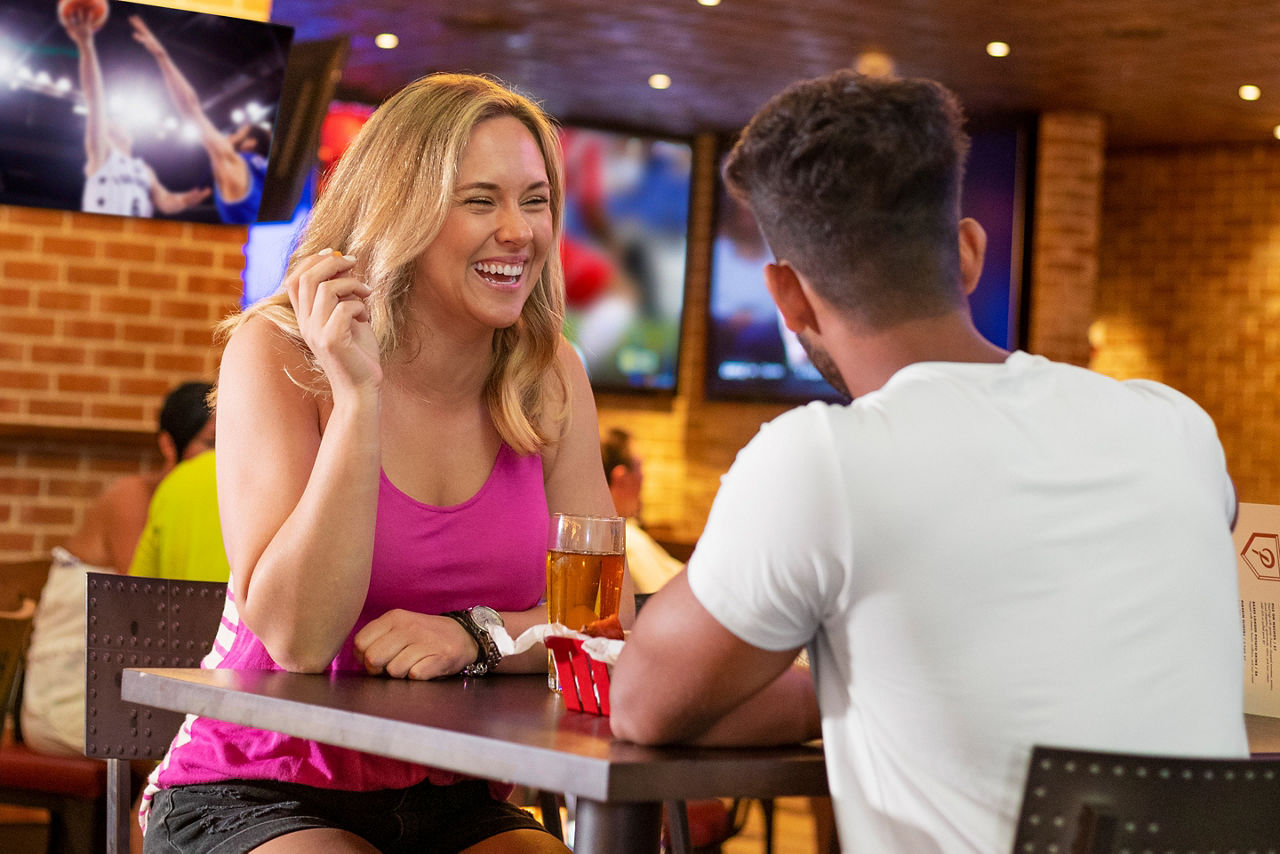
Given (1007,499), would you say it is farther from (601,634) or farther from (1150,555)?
(601,634)

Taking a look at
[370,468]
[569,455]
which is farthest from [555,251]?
[370,468]

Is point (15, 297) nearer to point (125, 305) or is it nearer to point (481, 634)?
point (125, 305)

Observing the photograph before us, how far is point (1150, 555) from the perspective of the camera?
1.15 meters

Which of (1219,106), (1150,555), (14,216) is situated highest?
(1219,106)

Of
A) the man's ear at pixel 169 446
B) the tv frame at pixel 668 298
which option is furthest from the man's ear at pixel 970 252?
the tv frame at pixel 668 298

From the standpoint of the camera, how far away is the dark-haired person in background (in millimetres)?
4324

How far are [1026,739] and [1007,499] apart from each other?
0.62 ft

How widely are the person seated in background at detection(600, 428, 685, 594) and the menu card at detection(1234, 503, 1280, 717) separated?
168cm

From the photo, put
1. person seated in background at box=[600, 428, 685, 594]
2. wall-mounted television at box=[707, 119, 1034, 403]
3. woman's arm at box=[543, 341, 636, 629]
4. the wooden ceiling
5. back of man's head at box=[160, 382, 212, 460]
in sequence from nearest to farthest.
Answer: woman's arm at box=[543, 341, 636, 629] < person seated in background at box=[600, 428, 685, 594] < back of man's head at box=[160, 382, 212, 460] < the wooden ceiling < wall-mounted television at box=[707, 119, 1034, 403]

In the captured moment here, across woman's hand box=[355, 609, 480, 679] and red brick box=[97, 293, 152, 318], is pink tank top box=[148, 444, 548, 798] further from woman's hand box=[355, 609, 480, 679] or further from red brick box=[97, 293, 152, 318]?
red brick box=[97, 293, 152, 318]

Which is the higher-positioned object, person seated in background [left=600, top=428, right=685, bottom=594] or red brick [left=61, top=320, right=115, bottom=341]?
red brick [left=61, top=320, right=115, bottom=341]

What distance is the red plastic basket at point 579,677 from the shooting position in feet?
4.66

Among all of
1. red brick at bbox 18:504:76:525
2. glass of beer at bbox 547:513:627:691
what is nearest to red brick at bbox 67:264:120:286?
red brick at bbox 18:504:76:525

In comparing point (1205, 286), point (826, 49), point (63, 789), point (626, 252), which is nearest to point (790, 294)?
point (63, 789)
